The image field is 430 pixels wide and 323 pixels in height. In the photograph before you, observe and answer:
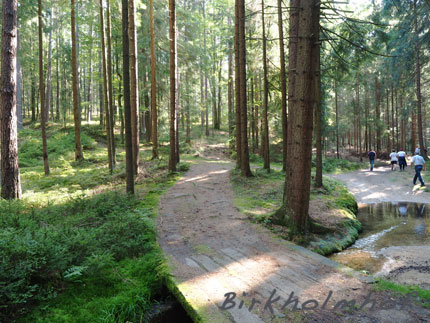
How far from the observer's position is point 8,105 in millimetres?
7816

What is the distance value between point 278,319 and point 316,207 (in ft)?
21.4

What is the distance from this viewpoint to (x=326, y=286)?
3951 mm

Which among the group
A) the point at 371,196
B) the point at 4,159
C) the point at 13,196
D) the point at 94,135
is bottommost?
the point at 371,196

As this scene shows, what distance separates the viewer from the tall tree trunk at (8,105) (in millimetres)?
7691

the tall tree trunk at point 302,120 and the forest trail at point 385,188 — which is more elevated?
the tall tree trunk at point 302,120

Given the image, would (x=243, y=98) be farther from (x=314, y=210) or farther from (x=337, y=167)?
(x=337, y=167)

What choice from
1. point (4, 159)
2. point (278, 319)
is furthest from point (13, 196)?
point (278, 319)

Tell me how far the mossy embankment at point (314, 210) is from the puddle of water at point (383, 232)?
0.98 ft

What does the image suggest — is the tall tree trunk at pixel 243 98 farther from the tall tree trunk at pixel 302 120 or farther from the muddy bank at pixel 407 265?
the muddy bank at pixel 407 265

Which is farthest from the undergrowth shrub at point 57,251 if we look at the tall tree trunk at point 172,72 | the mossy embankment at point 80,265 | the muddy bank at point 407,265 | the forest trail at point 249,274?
the tall tree trunk at point 172,72

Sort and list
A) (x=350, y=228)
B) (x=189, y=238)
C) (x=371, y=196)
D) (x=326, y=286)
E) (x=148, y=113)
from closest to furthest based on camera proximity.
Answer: (x=326, y=286), (x=189, y=238), (x=350, y=228), (x=371, y=196), (x=148, y=113)

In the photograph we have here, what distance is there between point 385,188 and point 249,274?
13.7m

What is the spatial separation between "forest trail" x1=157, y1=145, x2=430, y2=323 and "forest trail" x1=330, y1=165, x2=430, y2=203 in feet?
29.1

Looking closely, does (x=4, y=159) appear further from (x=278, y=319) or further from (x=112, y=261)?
(x=278, y=319)
